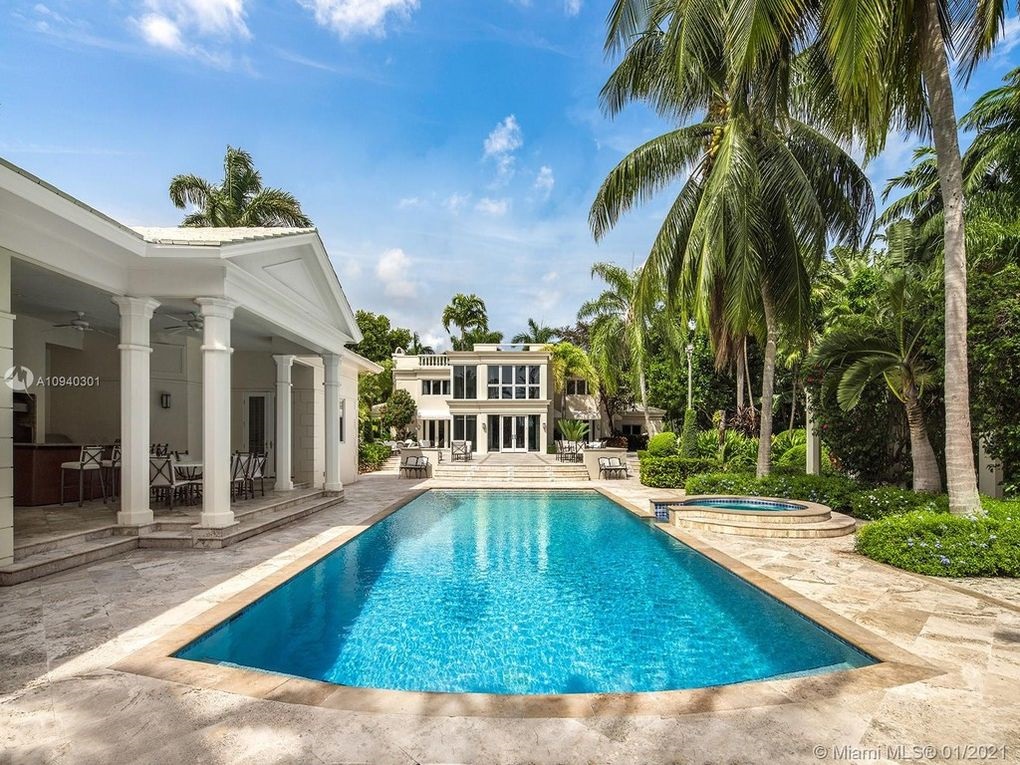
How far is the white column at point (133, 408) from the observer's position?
7973 mm

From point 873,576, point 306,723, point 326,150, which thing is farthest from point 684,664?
point 326,150

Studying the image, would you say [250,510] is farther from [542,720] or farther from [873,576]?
A: [873,576]

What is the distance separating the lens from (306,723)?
3264 millimetres

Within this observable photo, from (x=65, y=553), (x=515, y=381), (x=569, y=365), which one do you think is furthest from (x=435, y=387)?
(x=65, y=553)

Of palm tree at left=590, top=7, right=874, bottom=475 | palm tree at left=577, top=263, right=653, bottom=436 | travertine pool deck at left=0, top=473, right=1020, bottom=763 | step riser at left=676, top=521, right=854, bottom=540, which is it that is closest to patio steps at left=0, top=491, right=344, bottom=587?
travertine pool deck at left=0, top=473, right=1020, bottom=763

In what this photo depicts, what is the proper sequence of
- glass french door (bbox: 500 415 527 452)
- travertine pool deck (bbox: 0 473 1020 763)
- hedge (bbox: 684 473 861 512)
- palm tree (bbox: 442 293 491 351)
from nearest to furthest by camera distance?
travertine pool deck (bbox: 0 473 1020 763) < hedge (bbox: 684 473 861 512) < glass french door (bbox: 500 415 527 452) < palm tree (bbox: 442 293 491 351)

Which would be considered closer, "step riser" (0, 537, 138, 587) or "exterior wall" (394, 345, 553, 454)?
"step riser" (0, 537, 138, 587)

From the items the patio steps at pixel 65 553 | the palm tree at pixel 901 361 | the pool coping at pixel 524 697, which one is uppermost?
the palm tree at pixel 901 361

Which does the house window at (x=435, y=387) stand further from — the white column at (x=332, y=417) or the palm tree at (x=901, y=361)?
the palm tree at (x=901, y=361)

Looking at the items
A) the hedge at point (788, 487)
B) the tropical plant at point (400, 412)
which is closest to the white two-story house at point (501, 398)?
the tropical plant at point (400, 412)

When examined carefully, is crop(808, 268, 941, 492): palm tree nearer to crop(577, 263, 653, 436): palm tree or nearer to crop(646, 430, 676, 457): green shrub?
crop(646, 430, 676, 457): green shrub

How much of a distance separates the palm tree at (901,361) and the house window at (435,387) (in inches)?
1104

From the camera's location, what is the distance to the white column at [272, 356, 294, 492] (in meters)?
13.1

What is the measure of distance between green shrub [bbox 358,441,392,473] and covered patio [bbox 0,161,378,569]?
22.6 feet
